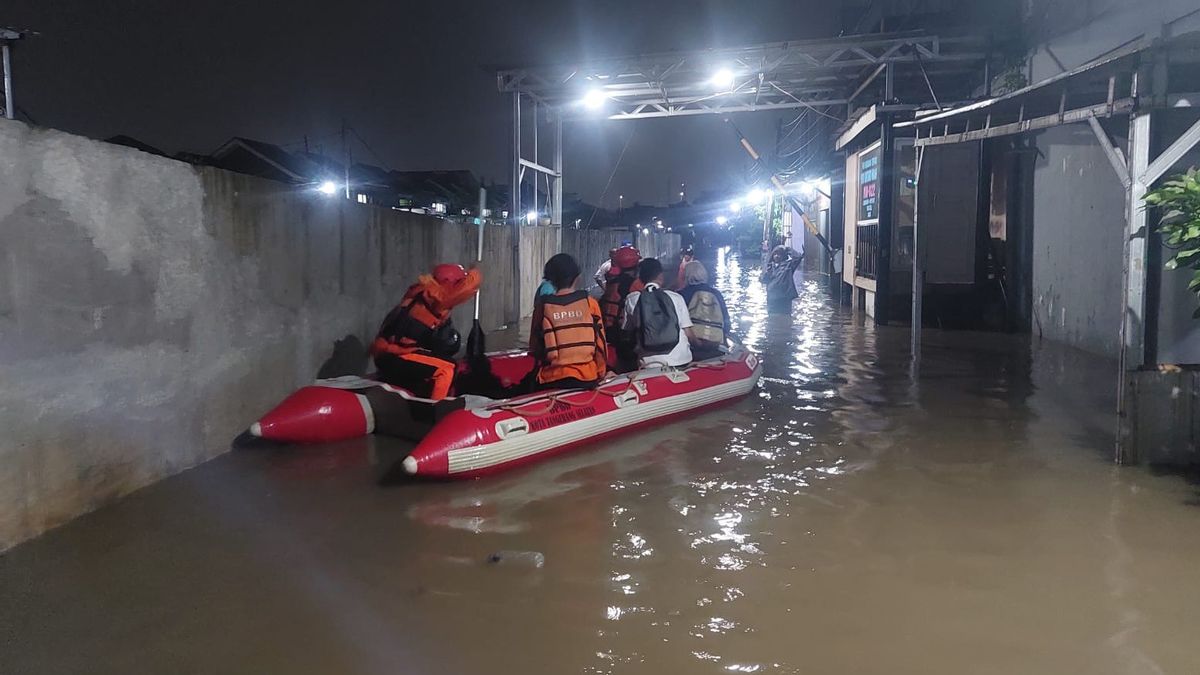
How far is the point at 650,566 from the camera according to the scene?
4312 mm

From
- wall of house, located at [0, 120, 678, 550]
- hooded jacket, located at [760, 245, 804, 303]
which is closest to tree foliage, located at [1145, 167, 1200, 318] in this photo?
wall of house, located at [0, 120, 678, 550]

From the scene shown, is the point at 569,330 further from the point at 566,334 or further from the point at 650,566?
the point at 650,566

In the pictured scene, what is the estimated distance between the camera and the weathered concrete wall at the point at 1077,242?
→ 10477mm

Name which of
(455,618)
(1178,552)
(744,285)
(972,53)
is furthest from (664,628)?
(744,285)

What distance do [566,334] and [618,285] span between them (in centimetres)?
233

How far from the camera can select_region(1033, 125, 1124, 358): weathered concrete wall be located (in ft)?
34.4

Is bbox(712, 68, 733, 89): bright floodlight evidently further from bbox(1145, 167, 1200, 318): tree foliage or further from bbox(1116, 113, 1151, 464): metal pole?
bbox(1145, 167, 1200, 318): tree foliage

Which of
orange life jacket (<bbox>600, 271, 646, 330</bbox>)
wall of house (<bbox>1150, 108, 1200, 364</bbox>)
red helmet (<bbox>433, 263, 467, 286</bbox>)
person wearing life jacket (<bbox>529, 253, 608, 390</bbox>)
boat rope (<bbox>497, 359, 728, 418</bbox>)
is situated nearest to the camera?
boat rope (<bbox>497, 359, 728, 418</bbox>)

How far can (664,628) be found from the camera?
3621mm

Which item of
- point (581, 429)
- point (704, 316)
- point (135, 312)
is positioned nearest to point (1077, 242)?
point (704, 316)

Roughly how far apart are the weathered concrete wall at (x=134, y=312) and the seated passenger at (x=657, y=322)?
2.91 meters

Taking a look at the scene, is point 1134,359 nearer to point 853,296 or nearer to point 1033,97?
point 1033,97

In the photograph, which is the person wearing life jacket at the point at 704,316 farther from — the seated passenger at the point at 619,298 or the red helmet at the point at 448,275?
the red helmet at the point at 448,275

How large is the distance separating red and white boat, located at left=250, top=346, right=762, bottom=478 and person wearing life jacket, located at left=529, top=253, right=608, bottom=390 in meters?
0.21
